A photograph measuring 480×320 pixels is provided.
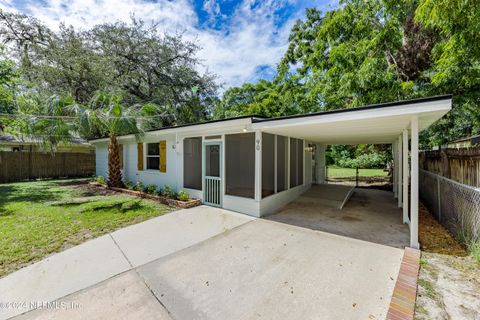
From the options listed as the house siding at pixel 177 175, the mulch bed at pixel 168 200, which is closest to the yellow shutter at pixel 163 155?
the house siding at pixel 177 175

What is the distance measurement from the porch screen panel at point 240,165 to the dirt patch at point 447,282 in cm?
452

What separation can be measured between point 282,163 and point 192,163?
11.2ft

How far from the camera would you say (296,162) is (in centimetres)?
845

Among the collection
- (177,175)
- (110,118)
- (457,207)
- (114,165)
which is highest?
(110,118)

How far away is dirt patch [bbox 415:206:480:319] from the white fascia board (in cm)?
237

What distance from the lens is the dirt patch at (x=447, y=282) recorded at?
2283mm

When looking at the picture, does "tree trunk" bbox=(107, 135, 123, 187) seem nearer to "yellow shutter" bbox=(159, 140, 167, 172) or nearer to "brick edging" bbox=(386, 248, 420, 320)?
"yellow shutter" bbox=(159, 140, 167, 172)

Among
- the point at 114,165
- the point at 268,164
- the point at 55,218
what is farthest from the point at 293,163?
the point at 114,165

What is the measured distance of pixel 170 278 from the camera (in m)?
3.04

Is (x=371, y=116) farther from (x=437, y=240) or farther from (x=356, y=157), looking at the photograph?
(x=356, y=157)

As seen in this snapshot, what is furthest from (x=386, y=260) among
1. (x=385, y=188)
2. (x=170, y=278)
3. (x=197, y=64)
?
(x=197, y=64)

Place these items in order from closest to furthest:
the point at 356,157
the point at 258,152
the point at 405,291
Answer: the point at 405,291, the point at 258,152, the point at 356,157

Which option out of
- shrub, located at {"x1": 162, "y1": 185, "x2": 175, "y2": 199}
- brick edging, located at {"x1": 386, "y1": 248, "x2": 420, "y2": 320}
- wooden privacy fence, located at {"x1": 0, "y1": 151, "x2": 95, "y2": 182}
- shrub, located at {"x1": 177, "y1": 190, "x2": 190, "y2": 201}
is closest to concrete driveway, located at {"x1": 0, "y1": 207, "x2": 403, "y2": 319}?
brick edging, located at {"x1": 386, "y1": 248, "x2": 420, "y2": 320}

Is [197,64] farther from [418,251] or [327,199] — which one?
[418,251]
